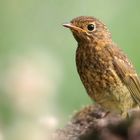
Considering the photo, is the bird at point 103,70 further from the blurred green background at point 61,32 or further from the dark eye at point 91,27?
the blurred green background at point 61,32

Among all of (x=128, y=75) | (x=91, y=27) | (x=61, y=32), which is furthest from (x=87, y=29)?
(x=61, y=32)

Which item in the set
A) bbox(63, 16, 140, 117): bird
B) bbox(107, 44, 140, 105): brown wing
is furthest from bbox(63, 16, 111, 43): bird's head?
bbox(107, 44, 140, 105): brown wing

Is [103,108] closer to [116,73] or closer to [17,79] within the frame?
[116,73]

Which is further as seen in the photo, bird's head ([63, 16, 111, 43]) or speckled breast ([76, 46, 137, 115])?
speckled breast ([76, 46, 137, 115])

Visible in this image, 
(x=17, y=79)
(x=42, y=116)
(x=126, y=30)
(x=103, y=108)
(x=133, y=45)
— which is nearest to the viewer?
(x=42, y=116)

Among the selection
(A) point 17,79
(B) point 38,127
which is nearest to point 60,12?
(A) point 17,79

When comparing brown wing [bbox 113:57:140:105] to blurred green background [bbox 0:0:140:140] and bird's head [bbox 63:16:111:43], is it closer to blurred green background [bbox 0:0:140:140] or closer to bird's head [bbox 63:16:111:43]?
bird's head [bbox 63:16:111:43]
